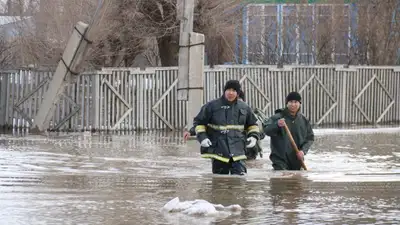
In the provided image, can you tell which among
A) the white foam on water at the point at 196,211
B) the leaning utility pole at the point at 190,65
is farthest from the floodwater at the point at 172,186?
the leaning utility pole at the point at 190,65

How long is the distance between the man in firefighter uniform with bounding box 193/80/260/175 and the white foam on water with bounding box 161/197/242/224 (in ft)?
10.6

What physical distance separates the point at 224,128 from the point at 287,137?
1.24 metres

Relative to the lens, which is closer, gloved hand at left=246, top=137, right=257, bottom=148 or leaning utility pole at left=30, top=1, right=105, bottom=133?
gloved hand at left=246, top=137, right=257, bottom=148

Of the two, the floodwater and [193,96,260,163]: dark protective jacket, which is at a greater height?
[193,96,260,163]: dark protective jacket

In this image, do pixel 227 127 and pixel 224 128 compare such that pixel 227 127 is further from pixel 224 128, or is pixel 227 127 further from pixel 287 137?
pixel 287 137

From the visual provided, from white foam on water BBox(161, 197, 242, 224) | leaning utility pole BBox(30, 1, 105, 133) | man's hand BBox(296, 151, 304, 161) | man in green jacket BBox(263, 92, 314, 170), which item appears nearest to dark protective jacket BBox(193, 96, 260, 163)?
man in green jacket BBox(263, 92, 314, 170)

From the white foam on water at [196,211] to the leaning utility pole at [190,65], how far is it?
11.0 meters

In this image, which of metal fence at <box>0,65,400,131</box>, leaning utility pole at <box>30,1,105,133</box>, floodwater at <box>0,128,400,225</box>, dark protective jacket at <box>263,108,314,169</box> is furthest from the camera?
metal fence at <box>0,65,400,131</box>

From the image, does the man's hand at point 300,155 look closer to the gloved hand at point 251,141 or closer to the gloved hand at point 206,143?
the gloved hand at point 251,141

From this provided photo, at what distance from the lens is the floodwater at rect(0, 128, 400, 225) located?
32.9ft

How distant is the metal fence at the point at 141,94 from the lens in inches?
1013

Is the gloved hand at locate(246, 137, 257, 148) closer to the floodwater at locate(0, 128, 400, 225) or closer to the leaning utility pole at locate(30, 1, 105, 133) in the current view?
the floodwater at locate(0, 128, 400, 225)

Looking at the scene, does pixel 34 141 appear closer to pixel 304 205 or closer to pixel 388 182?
pixel 388 182

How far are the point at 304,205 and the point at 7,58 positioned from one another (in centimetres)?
2190
